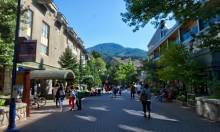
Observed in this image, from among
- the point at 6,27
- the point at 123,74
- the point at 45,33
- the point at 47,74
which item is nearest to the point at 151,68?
the point at 45,33

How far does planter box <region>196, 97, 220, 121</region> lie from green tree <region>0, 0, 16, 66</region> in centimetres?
1031

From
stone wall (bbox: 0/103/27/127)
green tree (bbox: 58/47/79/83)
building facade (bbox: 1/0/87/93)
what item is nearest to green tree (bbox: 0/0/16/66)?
stone wall (bbox: 0/103/27/127)

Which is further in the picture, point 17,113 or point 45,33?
point 45,33

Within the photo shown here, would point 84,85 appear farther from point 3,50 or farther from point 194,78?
point 3,50

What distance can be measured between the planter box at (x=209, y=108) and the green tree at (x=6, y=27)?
33.8 feet

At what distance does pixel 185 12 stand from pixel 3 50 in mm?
9052

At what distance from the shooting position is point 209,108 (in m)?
15.3

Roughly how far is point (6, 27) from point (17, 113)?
179 inches

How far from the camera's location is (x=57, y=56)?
1644 inches

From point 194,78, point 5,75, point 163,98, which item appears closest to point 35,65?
point 5,75

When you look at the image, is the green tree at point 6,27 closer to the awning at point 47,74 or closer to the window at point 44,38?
the awning at point 47,74

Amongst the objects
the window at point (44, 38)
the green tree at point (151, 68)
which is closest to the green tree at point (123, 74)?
the green tree at point (151, 68)

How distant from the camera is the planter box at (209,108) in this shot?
46.2 feet

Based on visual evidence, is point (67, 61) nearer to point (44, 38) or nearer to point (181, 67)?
point (44, 38)
